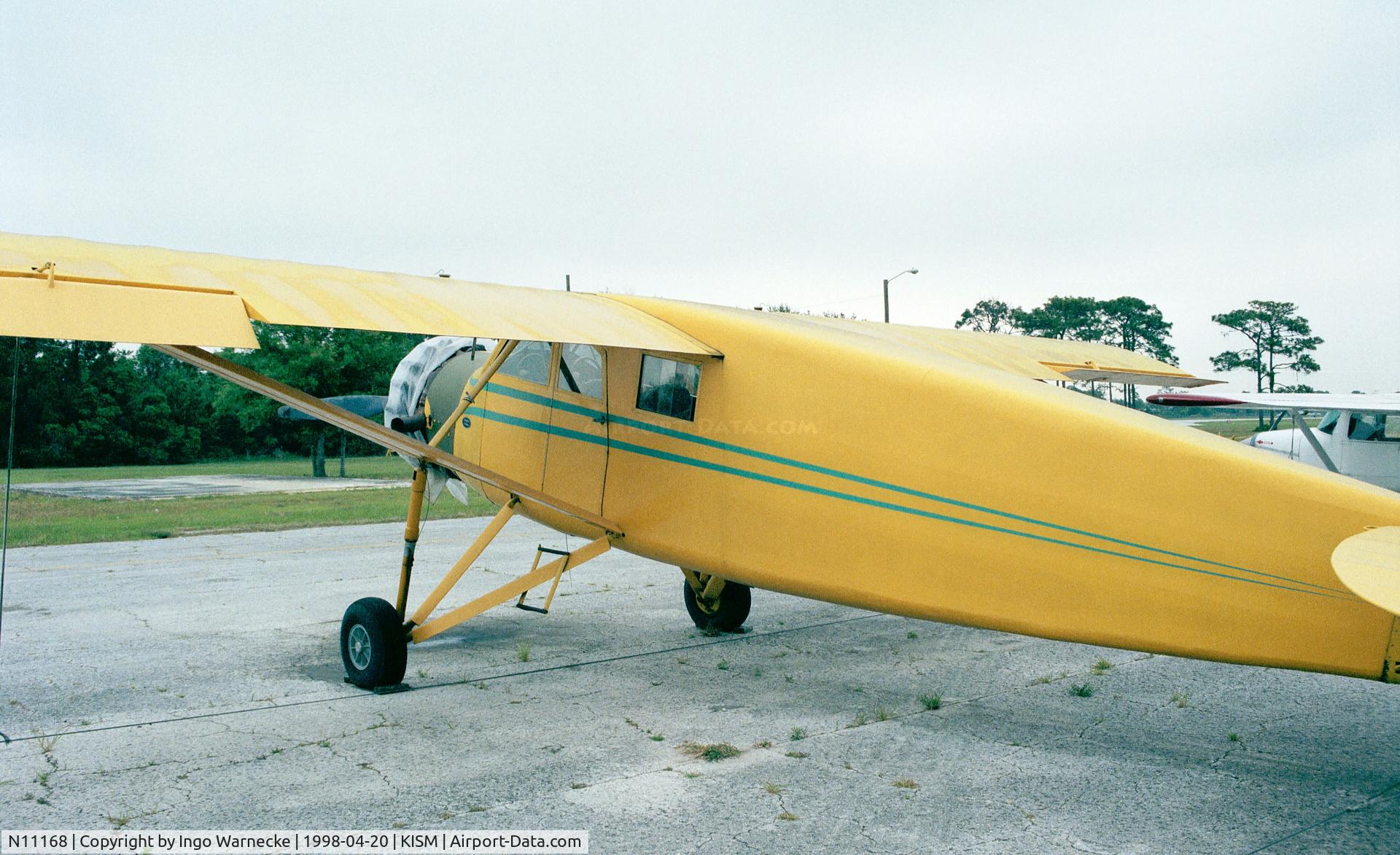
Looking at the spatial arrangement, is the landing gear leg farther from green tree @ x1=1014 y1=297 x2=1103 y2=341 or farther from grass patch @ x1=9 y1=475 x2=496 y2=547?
green tree @ x1=1014 y1=297 x2=1103 y2=341

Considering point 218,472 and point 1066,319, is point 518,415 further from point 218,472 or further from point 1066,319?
point 1066,319

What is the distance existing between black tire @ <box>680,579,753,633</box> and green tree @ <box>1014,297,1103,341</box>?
78.7 m

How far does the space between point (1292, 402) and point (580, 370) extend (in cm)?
980

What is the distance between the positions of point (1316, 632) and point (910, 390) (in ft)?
7.17

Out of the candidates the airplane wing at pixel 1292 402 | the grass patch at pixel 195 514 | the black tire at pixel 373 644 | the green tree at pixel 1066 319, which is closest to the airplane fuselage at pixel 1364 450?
the airplane wing at pixel 1292 402

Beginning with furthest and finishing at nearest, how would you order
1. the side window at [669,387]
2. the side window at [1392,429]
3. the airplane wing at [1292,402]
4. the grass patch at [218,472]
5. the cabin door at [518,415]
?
the grass patch at [218,472] < the side window at [1392,429] < the airplane wing at [1292,402] < the cabin door at [518,415] < the side window at [669,387]

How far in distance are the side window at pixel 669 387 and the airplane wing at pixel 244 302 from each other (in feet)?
0.64

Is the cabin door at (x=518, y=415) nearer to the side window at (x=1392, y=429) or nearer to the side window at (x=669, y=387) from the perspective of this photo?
the side window at (x=669, y=387)

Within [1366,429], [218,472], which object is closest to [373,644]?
[1366,429]

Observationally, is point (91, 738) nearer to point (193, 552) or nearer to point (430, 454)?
point (430, 454)

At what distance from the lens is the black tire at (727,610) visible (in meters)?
8.41

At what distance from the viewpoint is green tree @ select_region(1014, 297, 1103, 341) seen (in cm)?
8169

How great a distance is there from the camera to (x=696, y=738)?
5.59 m

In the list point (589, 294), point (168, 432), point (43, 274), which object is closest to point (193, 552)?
point (589, 294)
